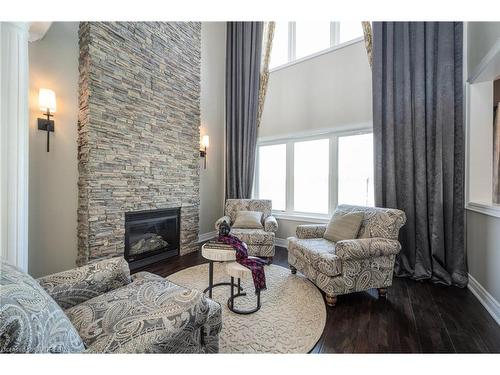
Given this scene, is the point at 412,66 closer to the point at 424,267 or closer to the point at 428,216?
the point at 428,216

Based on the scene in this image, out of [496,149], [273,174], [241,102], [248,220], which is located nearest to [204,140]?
[241,102]

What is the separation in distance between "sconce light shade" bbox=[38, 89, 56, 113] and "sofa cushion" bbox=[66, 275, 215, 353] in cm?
204

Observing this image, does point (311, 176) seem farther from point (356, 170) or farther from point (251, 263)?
point (251, 263)

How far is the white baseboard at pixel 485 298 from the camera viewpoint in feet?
5.43

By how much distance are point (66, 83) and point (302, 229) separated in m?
3.07

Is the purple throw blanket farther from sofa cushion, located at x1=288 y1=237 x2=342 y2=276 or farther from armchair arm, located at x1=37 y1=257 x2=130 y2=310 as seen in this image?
armchair arm, located at x1=37 y1=257 x2=130 y2=310

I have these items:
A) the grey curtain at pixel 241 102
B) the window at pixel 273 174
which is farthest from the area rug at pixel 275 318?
the grey curtain at pixel 241 102

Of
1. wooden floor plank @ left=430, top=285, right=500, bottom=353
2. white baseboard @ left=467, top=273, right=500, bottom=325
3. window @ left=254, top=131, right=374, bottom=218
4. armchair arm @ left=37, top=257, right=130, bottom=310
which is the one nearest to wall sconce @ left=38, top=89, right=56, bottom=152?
armchair arm @ left=37, top=257, right=130, bottom=310

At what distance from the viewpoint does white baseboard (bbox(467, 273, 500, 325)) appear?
1.66m

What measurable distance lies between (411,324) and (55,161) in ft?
11.7

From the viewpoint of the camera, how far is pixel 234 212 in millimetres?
3500

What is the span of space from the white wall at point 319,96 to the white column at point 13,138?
303 cm

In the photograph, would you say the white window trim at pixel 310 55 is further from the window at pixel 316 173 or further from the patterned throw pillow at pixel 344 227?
the patterned throw pillow at pixel 344 227

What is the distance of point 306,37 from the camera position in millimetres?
3504
